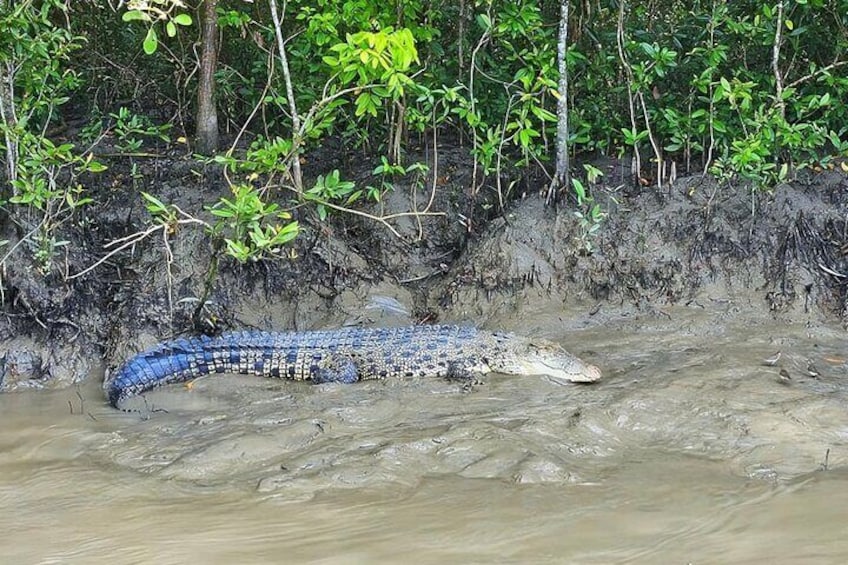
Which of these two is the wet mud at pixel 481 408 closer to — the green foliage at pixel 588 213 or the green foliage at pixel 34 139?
the green foliage at pixel 588 213

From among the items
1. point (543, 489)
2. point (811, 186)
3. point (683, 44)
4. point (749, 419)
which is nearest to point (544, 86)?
point (683, 44)

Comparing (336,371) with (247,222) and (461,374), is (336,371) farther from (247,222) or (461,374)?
(247,222)

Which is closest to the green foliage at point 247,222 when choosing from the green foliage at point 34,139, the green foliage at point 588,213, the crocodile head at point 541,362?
the green foliage at point 34,139

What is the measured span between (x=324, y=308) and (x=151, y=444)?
243 centimetres

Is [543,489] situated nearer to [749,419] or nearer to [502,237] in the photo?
[749,419]

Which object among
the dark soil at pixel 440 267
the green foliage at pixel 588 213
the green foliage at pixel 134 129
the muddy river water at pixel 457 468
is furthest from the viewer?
the green foliage at pixel 134 129

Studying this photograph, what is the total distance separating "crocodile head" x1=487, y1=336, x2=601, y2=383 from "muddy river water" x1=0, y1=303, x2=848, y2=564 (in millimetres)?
115

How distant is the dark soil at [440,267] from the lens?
6.38 metres

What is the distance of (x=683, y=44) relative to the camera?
7.23m

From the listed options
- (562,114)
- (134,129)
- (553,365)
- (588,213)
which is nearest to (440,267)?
(588,213)

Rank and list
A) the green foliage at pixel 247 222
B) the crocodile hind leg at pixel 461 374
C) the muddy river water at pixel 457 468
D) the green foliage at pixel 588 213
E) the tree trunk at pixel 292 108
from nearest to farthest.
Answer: the muddy river water at pixel 457 468, the green foliage at pixel 247 222, the crocodile hind leg at pixel 461 374, the tree trunk at pixel 292 108, the green foliage at pixel 588 213

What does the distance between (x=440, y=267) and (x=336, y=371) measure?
1595 mm

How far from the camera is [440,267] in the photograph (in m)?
7.06

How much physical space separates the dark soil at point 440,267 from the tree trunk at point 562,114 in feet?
0.67
